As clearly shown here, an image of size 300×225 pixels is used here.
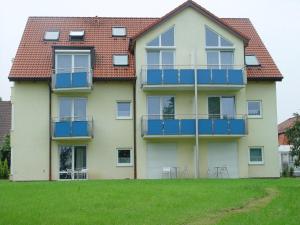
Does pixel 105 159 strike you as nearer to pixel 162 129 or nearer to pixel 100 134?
pixel 100 134

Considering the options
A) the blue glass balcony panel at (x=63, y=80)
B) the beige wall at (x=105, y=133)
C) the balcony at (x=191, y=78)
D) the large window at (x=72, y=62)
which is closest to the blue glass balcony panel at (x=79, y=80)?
the blue glass balcony panel at (x=63, y=80)

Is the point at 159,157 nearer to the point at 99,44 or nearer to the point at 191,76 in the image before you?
the point at 191,76

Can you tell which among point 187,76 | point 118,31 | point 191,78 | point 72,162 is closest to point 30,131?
point 72,162

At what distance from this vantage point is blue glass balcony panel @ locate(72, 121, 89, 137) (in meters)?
31.0

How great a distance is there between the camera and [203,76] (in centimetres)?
3172

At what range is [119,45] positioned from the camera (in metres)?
34.5

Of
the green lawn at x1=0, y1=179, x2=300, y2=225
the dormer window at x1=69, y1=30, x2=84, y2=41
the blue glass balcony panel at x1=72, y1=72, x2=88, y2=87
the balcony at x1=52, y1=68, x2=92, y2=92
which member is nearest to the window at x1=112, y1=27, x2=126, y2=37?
the dormer window at x1=69, y1=30, x2=84, y2=41

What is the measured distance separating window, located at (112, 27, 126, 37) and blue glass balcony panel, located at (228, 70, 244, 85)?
786cm

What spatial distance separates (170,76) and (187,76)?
3.19 feet

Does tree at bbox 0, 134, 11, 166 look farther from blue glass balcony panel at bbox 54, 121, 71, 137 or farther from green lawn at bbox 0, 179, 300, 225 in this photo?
green lawn at bbox 0, 179, 300, 225

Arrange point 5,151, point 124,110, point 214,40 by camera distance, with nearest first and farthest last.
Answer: point 124,110, point 214,40, point 5,151

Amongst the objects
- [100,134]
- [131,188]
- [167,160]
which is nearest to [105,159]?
[100,134]

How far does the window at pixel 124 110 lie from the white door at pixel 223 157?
5.11 m

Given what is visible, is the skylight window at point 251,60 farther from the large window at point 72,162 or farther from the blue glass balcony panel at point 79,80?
the large window at point 72,162
